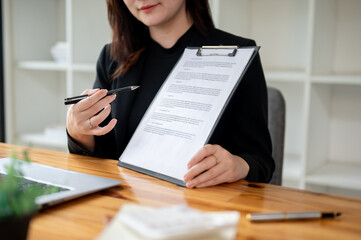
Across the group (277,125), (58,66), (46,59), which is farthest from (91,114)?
(46,59)

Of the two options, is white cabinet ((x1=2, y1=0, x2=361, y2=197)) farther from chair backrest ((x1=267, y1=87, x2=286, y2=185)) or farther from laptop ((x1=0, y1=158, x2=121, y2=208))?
laptop ((x1=0, y1=158, x2=121, y2=208))

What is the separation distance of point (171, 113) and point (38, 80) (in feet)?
7.30

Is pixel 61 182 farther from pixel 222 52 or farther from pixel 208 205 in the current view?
pixel 222 52

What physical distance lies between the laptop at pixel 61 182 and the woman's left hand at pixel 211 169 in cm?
14

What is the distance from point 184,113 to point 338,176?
121 cm

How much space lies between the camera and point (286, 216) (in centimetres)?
64

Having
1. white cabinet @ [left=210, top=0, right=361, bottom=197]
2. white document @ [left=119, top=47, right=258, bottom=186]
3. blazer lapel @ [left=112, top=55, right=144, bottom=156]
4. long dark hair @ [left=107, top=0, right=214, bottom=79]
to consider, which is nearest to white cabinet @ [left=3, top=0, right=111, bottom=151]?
white cabinet @ [left=210, top=0, right=361, bottom=197]

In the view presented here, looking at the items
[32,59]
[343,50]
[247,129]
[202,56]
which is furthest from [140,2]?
[32,59]

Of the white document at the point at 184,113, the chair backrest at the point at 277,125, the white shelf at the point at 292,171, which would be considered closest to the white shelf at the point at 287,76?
the white shelf at the point at 292,171

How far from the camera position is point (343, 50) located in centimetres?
205

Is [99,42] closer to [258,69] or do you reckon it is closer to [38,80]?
[38,80]

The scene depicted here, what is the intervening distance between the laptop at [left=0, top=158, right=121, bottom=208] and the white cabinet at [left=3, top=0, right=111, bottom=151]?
1.62 meters

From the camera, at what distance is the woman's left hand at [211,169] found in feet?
2.67

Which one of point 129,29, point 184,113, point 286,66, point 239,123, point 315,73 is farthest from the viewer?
point 286,66
